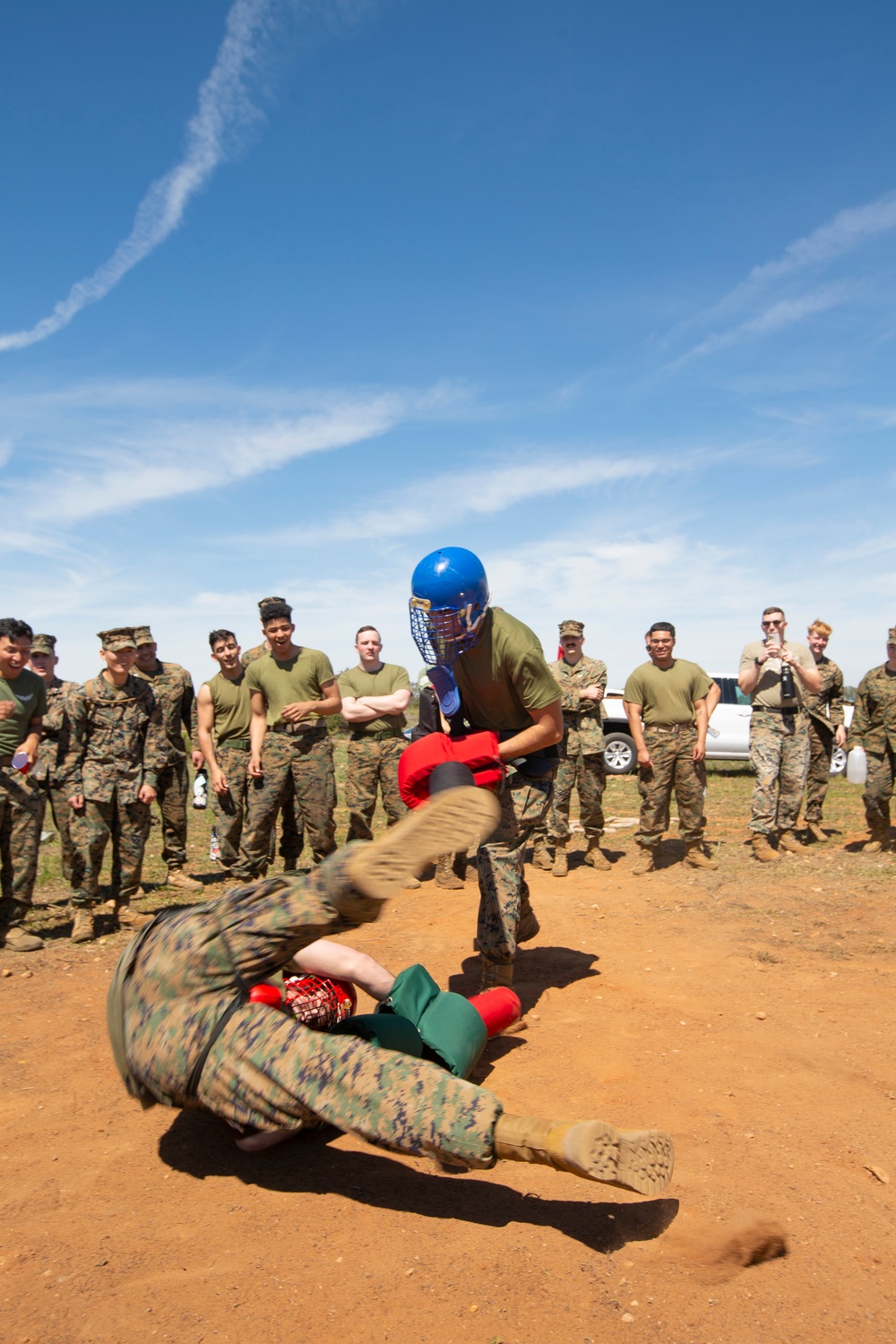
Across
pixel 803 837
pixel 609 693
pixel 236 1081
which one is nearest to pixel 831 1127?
pixel 236 1081

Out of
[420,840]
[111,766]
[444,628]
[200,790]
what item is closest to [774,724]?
[444,628]

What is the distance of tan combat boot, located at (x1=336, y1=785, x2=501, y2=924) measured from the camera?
2.59m

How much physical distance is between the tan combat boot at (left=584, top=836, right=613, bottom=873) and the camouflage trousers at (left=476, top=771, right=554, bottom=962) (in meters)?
4.17

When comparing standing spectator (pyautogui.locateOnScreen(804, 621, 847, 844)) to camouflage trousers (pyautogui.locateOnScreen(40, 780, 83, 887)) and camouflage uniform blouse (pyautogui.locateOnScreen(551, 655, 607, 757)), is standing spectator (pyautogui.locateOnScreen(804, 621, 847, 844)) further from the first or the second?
camouflage trousers (pyautogui.locateOnScreen(40, 780, 83, 887))

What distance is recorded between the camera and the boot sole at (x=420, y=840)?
8.48 ft

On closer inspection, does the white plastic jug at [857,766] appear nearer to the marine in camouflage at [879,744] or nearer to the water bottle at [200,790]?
the marine in camouflage at [879,744]

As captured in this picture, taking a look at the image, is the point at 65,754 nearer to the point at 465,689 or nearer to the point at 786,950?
the point at 465,689

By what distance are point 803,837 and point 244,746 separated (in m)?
5.80

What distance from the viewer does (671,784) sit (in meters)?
8.30

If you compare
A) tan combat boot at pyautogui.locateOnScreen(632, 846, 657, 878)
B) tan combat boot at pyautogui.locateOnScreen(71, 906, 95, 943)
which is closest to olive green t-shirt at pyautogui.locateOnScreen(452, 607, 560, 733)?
tan combat boot at pyautogui.locateOnScreen(71, 906, 95, 943)

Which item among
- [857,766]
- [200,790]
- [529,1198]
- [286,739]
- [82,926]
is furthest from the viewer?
[200,790]

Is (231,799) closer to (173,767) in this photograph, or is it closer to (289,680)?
(173,767)

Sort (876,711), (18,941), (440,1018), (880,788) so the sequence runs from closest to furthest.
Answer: (440,1018), (18,941), (880,788), (876,711)

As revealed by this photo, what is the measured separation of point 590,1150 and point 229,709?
244 inches
